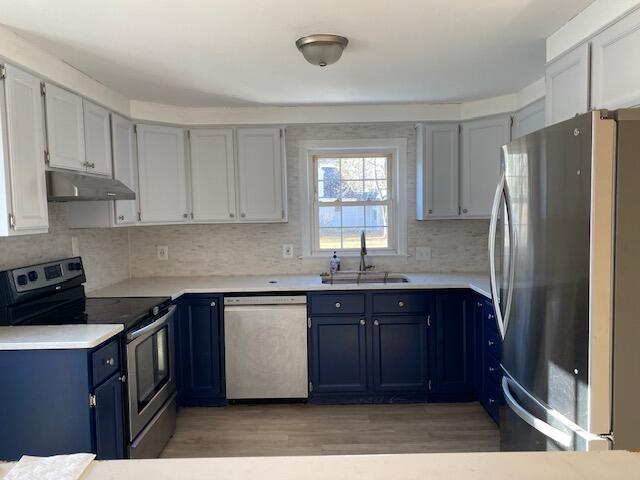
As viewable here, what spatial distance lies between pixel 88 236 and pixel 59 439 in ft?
5.26

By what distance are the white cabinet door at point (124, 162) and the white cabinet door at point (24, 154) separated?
75 centimetres

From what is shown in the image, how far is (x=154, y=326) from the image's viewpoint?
2621 mm

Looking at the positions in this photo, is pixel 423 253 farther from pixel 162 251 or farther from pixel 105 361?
pixel 105 361

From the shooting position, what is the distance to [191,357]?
10.8 feet

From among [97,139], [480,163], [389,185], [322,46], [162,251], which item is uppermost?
[322,46]

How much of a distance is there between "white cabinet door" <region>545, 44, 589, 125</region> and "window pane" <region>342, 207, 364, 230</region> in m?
1.89

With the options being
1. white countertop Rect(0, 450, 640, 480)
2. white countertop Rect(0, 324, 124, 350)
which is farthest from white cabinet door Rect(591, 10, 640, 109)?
white countertop Rect(0, 324, 124, 350)

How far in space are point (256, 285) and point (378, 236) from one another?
120 centimetres

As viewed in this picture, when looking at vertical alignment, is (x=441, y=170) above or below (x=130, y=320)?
above

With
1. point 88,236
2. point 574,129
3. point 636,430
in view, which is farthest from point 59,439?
point 574,129

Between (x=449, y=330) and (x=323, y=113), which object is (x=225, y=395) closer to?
(x=449, y=330)

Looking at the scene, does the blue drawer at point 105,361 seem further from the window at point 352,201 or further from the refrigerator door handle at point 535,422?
the window at point 352,201

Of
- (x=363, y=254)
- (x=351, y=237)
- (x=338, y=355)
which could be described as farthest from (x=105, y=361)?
(x=351, y=237)

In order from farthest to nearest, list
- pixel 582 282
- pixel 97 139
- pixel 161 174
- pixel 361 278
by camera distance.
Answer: pixel 361 278, pixel 161 174, pixel 97 139, pixel 582 282
